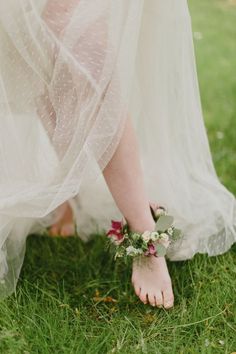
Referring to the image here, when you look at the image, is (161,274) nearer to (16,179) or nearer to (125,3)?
(16,179)

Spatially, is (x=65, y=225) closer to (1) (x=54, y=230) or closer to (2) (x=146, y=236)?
(1) (x=54, y=230)

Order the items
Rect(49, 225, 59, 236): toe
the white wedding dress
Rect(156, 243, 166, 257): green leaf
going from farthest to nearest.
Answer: Rect(49, 225, 59, 236): toe → Rect(156, 243, 166, 257): green leaf → the white wedding dress

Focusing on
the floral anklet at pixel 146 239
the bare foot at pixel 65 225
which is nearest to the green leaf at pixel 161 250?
the floral anklet at pixel 146 239

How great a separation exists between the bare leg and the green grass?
5 centimetres

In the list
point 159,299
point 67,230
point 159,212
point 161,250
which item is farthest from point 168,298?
point 67,230

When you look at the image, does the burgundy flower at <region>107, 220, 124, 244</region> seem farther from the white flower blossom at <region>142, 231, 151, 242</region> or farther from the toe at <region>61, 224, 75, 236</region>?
the toe at <region>61, 224, 75, 236</region>

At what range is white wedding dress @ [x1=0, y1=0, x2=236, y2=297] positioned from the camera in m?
1.58

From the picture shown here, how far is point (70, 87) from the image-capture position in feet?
5.26

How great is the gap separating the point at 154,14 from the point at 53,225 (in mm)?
856

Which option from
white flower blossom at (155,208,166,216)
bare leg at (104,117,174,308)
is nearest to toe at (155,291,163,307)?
bare leg at (104,117,174,308)

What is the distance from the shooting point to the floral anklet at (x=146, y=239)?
173 centimetres

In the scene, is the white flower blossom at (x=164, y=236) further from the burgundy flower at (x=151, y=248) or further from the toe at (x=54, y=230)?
the toe at (x=54, y=230)

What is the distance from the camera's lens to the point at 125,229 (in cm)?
178

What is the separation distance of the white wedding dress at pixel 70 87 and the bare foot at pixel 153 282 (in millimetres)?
142
